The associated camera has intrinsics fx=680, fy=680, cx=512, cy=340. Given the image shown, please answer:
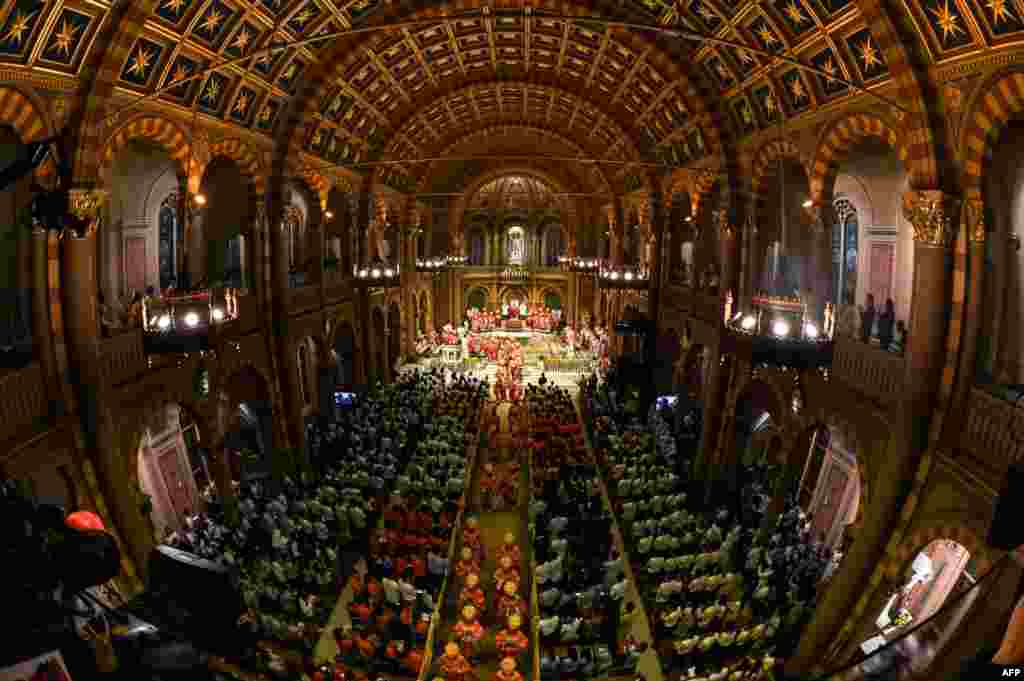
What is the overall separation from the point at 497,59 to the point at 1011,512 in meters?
24.5

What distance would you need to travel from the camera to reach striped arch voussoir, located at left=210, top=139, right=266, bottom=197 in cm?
1766

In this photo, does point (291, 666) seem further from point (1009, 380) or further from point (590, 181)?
point (590, 181)

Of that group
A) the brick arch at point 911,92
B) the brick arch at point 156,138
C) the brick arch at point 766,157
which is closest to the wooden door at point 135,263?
the brick arch at point 156,138

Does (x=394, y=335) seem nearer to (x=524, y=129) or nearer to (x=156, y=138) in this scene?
(x=524, y=129)

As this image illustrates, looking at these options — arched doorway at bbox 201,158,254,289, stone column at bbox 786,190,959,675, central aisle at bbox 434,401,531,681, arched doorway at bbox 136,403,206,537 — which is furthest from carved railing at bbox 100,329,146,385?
stone column at bbox 786,190,959,675

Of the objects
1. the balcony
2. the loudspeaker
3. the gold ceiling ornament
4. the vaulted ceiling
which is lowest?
the loudspeaker

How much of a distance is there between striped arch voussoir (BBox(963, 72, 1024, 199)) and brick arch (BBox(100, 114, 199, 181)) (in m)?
14.7

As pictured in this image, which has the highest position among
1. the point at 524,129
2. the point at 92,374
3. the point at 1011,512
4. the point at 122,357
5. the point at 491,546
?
the point at 524,129

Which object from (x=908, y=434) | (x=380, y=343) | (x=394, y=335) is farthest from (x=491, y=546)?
(x=394, y=335)

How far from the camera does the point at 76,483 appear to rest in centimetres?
1224

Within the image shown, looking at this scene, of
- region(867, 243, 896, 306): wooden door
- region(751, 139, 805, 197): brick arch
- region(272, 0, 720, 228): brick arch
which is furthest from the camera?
region(272, 0, 720, 228): brick arch

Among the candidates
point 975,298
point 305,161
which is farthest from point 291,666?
point 305,161

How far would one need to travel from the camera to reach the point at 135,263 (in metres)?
19.4

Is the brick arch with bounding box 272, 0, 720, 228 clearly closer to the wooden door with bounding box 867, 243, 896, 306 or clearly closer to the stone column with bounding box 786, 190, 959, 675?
the wooden door with bounding box 867, 243, 896, 306
